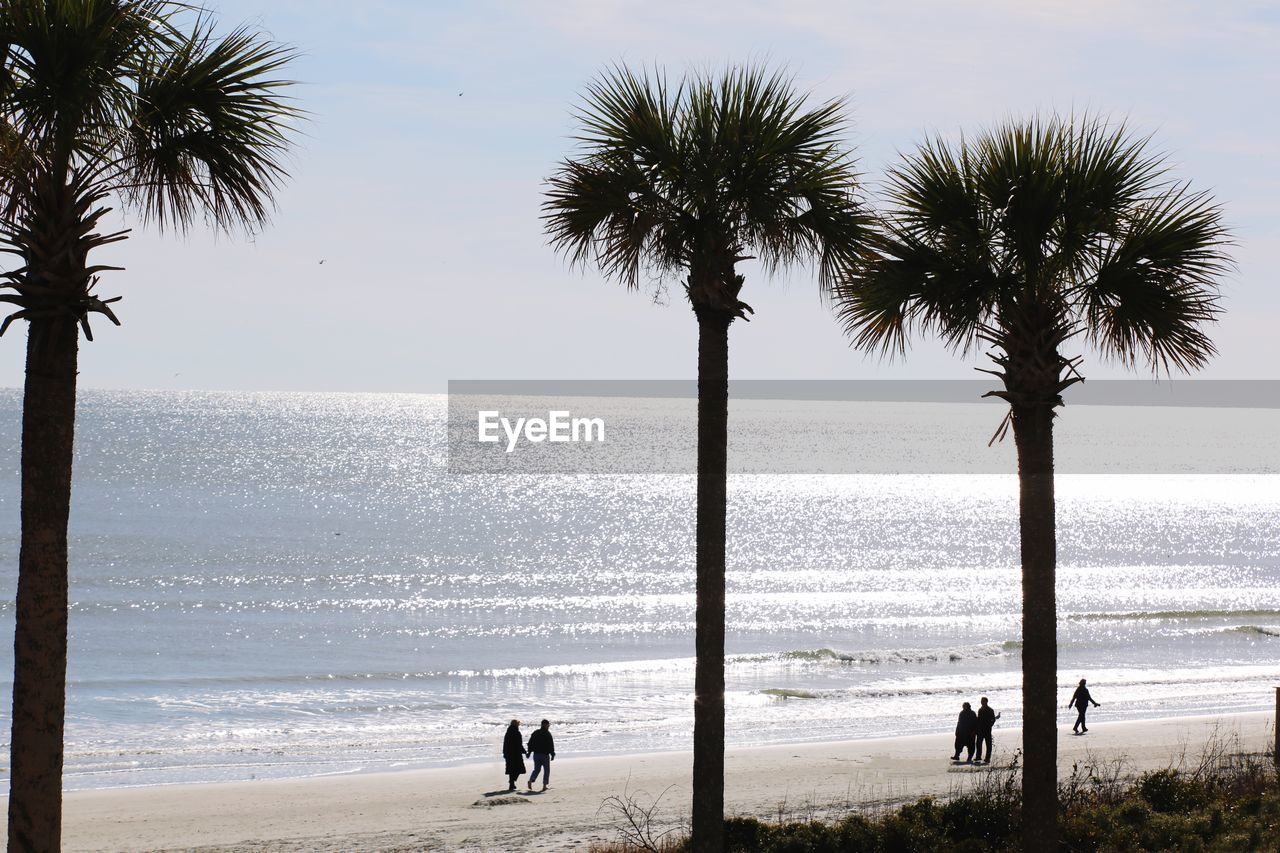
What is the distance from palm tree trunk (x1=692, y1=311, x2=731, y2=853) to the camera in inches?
402

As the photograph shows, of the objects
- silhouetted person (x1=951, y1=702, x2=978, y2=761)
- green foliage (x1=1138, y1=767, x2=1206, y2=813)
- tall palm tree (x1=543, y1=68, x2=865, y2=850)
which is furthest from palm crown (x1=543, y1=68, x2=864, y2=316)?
silhouetted person (x1=951, y1=702, x2=978, y2=761)

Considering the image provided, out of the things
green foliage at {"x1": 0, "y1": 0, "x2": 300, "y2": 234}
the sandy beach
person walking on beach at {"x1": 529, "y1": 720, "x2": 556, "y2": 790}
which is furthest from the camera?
person walking on beach at {"x1": 529, "y1": 720, "x2": 556, "y2": 790}

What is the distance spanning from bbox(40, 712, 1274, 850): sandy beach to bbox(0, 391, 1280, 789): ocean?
227 centimetres

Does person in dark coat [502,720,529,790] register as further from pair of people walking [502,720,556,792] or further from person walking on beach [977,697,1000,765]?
person walking on beach [977,697,1000,765]

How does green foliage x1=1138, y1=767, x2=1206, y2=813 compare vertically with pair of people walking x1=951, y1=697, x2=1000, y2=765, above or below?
above

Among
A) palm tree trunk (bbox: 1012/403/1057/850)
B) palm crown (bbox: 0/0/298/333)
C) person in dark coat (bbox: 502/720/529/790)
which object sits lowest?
person in dark coat (bbox: 502/720/529/790)

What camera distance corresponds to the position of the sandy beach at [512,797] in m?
17.0

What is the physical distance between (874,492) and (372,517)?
72768 millimetres

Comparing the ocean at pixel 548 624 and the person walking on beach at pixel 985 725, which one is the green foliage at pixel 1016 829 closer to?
the person walking on beach at pixel 985 725

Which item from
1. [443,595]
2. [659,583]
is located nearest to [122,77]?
[443,595]

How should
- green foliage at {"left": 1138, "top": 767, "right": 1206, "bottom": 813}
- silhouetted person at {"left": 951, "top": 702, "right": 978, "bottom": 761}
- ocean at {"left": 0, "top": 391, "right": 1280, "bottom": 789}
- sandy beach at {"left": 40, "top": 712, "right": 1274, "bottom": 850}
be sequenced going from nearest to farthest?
green foliage at {"left": 1138, "top": 767, "right": 1206, "bottom": 813} < sandy beach at {"left": 40, "top": 712, "right": 1274, "bottom": 850} < silhouetted person at {"left": 951, "top": 702, "right": 978, "bottom": 761} < ocean at {"left": 0, "top": 391, "right": 1280, "bottom": 789}

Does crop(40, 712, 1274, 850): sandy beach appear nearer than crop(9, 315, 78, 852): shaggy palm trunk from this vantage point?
No

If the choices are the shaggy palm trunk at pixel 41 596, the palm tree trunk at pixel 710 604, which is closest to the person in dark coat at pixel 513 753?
the palm tree trunk at pixel 710 604

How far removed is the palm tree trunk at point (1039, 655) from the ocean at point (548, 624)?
713 inches
